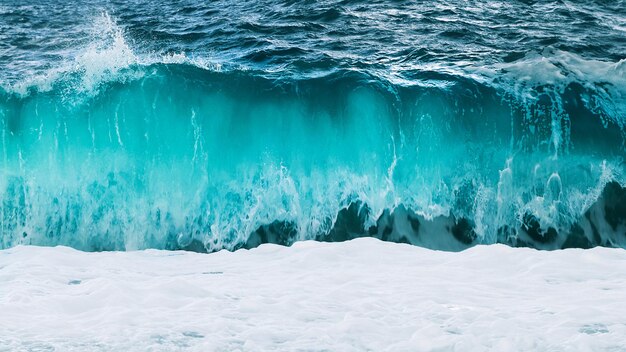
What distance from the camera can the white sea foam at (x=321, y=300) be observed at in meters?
5.36

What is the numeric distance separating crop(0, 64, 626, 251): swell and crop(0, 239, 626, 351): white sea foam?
26.4 inches

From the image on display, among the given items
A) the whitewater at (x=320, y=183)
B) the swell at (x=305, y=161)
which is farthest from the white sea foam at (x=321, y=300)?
the swell at (x=305, y=161)

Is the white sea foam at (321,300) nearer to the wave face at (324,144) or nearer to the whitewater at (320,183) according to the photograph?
the whitewater at (320,183)

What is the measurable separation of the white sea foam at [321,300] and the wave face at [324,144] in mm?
726

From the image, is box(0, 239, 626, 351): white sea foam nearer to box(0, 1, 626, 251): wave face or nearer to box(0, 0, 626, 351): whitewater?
box(0, 0, 626, 351): whitewater

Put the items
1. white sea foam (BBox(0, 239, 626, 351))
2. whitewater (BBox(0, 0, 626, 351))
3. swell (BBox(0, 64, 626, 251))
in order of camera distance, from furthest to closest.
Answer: swell (BBox(0, 64, 626, 251)), whitewater (BBox(0, 0, 626, 351)), white sea foam (BBox(0, 239, 626, 351))

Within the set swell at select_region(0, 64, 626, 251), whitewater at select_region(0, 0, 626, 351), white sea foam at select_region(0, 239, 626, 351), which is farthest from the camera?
swell at select_region(0, 64, 626, 251)

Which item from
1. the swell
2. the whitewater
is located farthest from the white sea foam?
the swell

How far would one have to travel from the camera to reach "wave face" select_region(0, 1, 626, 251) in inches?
344

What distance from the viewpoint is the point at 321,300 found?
20.6ft

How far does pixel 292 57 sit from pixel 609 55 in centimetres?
465

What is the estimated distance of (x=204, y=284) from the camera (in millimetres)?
6891

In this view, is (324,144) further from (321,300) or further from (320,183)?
(321,300)

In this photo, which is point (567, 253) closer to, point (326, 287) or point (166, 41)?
point (326, 287)
